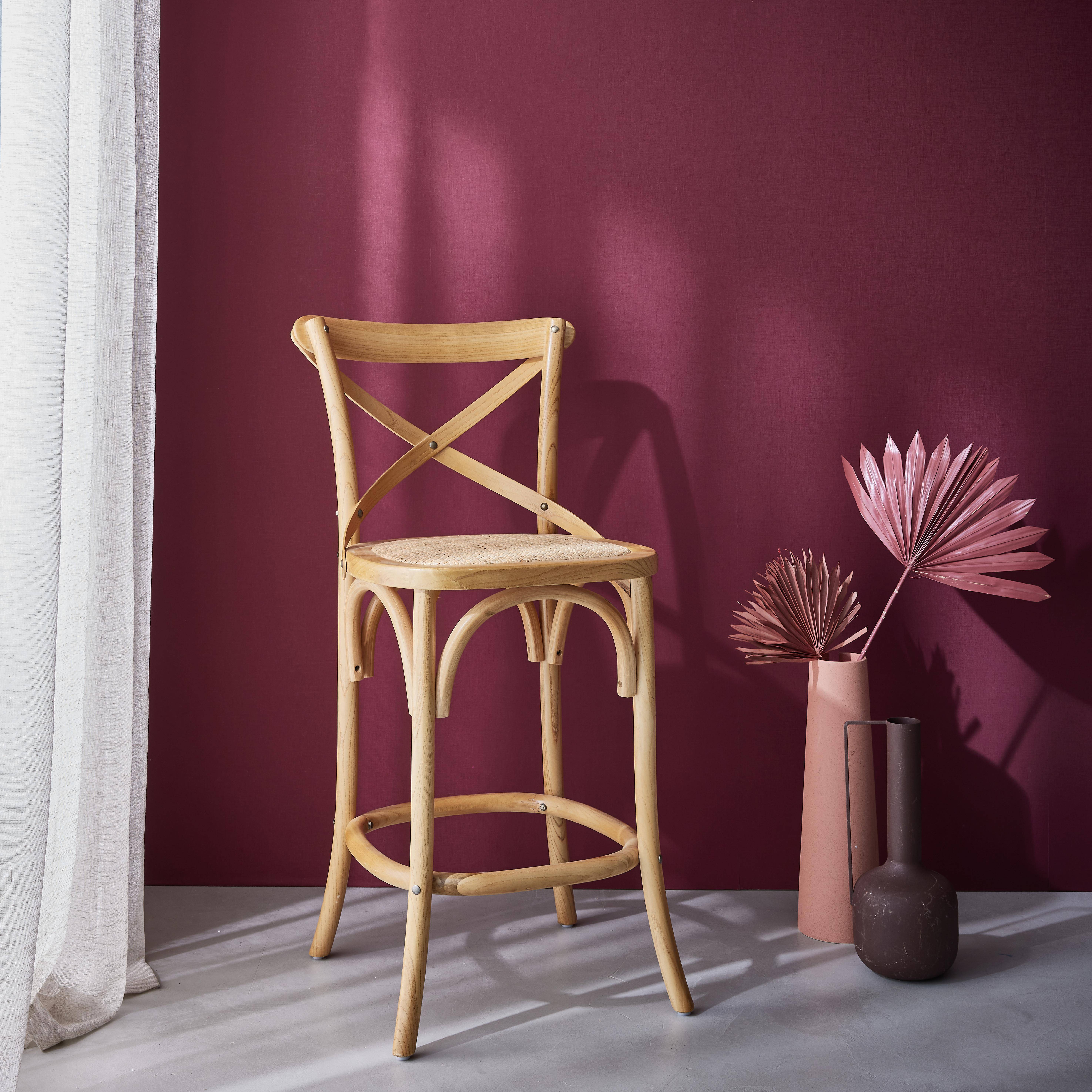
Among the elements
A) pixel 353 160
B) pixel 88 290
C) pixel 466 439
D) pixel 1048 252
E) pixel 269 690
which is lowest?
pixel 269 690

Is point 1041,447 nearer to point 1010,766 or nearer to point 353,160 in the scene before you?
point 1010,766

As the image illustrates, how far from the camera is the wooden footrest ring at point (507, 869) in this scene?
1379 mm

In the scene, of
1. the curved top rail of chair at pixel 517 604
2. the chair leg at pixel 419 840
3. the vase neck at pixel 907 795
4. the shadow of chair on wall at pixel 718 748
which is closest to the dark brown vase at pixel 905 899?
the vase neck at pixel 907 795

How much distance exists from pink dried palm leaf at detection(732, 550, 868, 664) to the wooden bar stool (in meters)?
0.27

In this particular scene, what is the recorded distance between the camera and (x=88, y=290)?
1.46 meters

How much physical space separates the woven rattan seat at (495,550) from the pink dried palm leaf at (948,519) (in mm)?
533

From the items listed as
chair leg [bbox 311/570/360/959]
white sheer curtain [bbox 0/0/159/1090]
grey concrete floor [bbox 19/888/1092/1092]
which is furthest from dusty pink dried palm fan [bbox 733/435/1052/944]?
white sheer curtain [bbox 0/0/159/1090]

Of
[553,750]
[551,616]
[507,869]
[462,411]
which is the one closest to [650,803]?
[553,750]

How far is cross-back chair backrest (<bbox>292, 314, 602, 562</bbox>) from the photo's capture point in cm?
158

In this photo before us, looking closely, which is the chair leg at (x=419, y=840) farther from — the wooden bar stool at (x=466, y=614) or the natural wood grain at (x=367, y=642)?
the natural wood grain at (x=367, y=642)

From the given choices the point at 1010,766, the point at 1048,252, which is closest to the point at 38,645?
the point at 1010,766

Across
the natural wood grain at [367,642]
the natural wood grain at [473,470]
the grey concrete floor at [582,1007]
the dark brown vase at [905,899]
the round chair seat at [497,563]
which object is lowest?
the grey concrete floor at [582,1007]

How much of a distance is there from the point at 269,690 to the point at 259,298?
78 cm

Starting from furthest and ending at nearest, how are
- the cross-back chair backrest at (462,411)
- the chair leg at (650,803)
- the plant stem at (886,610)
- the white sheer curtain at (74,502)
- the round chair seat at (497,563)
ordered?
1. the plant stem at (886,610)
2. the cross-back chair backrest at (462,411)
3. the chair leg at (650,803)
4. the round chair seat at (497,563)
5. the white sheer curtain at (74,502)
